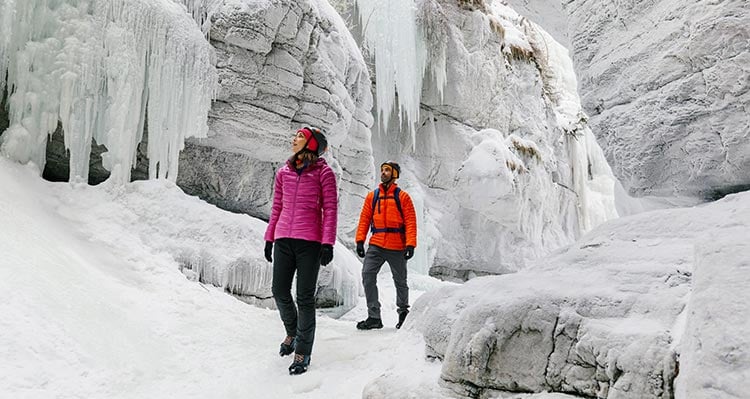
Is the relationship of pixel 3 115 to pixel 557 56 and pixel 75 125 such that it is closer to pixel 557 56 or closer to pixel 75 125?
pixel 75 125

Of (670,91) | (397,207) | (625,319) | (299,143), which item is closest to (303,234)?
(299,143)

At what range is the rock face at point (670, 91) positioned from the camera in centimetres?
418

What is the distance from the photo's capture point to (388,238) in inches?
209

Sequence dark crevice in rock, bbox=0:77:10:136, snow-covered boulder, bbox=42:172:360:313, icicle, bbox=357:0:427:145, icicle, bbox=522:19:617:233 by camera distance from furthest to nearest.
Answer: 1. icicle, bbox=522:19:617:233
2. icicle, bbox=357:0:427:145
3. dark crevice in rock, bbox=0:77:10:136
4. snow-covered boulder, bbox=42:172:360:313

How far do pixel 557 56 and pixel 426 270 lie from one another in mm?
14405

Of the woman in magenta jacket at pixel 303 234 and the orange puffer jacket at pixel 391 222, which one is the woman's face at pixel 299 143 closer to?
the woman in magenta jacket at pixel 303 234

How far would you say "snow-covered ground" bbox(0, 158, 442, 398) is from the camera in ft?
10.3

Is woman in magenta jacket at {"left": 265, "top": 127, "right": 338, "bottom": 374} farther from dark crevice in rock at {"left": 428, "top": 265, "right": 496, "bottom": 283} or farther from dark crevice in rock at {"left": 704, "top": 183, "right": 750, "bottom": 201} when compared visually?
dark crevice in rock at {"left": 428, "top": 265, "right": 496, "bottom": 283}

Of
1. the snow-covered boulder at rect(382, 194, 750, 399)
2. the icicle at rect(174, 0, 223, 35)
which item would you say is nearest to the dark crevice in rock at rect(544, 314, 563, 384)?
the snow-covered boulder at rect(382, 194, 750, 399)

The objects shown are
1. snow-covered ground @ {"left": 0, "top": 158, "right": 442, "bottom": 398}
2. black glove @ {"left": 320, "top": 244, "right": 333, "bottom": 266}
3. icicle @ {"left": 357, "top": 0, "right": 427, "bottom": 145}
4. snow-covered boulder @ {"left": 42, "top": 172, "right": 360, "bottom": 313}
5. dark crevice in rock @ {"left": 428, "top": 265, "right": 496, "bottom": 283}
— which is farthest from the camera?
dark crevice in rock @ {"left": 428, "top": 265, "right": 496, "bottom": 283}

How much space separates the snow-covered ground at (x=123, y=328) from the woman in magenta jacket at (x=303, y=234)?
38 cm

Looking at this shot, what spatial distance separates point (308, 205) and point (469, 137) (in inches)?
507

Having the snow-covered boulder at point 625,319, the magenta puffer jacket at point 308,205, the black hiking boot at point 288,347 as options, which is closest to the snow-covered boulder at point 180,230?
the black hiking boot at point 288,347

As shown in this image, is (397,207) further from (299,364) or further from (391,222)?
(299,364)
